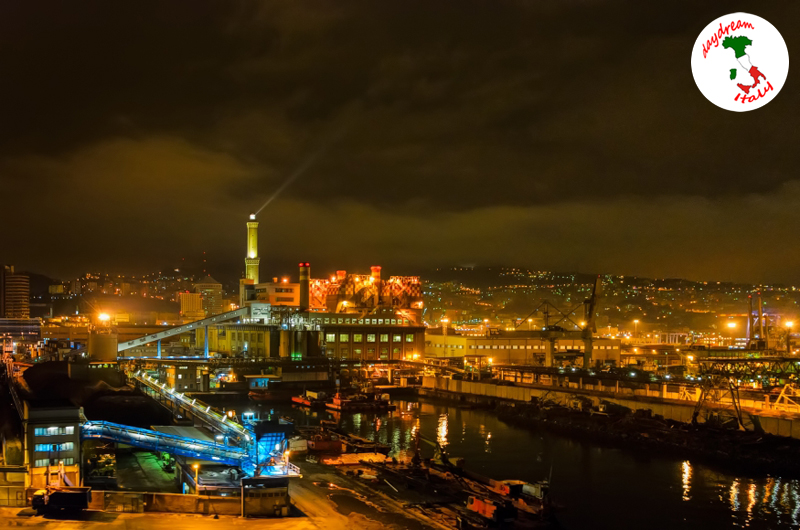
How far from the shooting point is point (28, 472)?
14.0 m

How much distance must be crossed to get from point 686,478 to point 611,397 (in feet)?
38.9

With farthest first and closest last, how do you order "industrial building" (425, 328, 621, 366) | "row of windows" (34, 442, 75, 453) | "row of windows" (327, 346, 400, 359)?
1. "industrial building" (425, 328, 621, 366)
2. "row of windows" (327, 346, 400, 359)
3. "row of windows" (34, 442, 75, 453)

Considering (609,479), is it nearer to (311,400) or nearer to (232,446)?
(232,446)

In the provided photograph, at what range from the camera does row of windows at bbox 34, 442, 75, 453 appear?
14.8m

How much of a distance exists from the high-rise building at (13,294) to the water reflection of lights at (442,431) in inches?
3290

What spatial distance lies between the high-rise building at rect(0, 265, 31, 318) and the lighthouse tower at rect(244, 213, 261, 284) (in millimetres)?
42667

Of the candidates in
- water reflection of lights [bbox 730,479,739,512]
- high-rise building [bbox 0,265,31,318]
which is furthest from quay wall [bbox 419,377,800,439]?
high-rise building [bbox 0,265,31,318]

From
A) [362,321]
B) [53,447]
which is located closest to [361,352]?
[362,321]

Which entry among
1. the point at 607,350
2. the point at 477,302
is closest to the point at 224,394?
the point at 607,350

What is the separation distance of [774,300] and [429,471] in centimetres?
15073

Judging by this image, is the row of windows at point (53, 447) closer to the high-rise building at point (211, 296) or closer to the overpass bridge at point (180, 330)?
the overpass bridge at point (180, 330)

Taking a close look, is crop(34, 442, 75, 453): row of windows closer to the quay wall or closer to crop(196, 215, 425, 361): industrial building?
the quay wall

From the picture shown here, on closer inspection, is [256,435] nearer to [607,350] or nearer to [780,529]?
[780,529]

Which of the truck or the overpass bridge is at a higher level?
the overpass bridge
